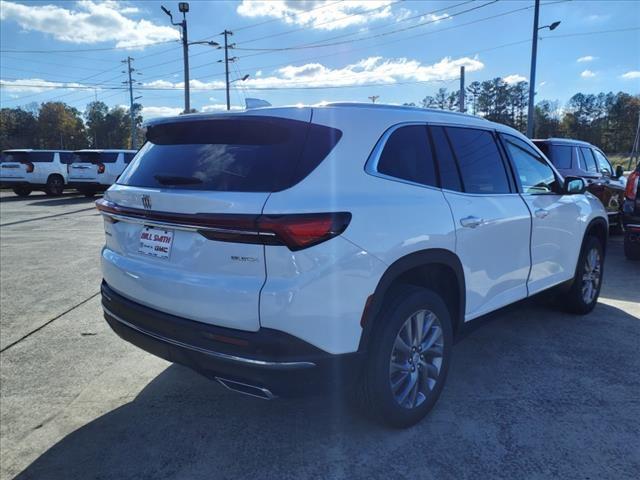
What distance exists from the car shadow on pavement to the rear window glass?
5577mm

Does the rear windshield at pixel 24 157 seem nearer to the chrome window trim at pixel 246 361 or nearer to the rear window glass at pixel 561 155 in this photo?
the rear window glass at pixel 561 155

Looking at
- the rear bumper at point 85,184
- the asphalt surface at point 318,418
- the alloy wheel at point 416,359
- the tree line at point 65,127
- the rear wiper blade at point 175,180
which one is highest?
the tree line at point 65,127

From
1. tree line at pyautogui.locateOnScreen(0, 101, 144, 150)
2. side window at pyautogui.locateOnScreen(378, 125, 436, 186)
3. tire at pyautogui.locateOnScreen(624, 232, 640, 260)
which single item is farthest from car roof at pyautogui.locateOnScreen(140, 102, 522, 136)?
tree line at pyautogui.locateOnScreen(0, 101, 144, 150)

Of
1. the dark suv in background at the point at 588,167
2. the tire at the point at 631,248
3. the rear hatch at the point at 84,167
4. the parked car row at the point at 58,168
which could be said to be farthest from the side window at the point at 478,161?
the rear hatch at the point at 84,167

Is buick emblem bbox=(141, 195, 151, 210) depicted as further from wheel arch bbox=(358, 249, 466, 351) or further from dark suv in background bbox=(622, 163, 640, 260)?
dark suv in background bbox=(622, 163, 640, 260)

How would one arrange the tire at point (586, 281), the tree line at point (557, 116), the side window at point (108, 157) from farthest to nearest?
the tree line at point (557, 116) < the side window at point (108, 157) < the tire at point (586, 281)

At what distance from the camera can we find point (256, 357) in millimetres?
2314

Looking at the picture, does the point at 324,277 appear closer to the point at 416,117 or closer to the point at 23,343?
the point at 416,117

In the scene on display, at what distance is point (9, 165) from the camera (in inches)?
816

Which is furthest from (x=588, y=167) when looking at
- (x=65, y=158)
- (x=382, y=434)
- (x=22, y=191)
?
(x=22, y=191)

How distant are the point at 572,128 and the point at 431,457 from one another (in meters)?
90.0

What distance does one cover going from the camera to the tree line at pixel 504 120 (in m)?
77.5

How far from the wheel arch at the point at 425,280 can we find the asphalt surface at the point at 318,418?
40 centimetres

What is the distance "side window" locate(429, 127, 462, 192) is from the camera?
3.17 metres
